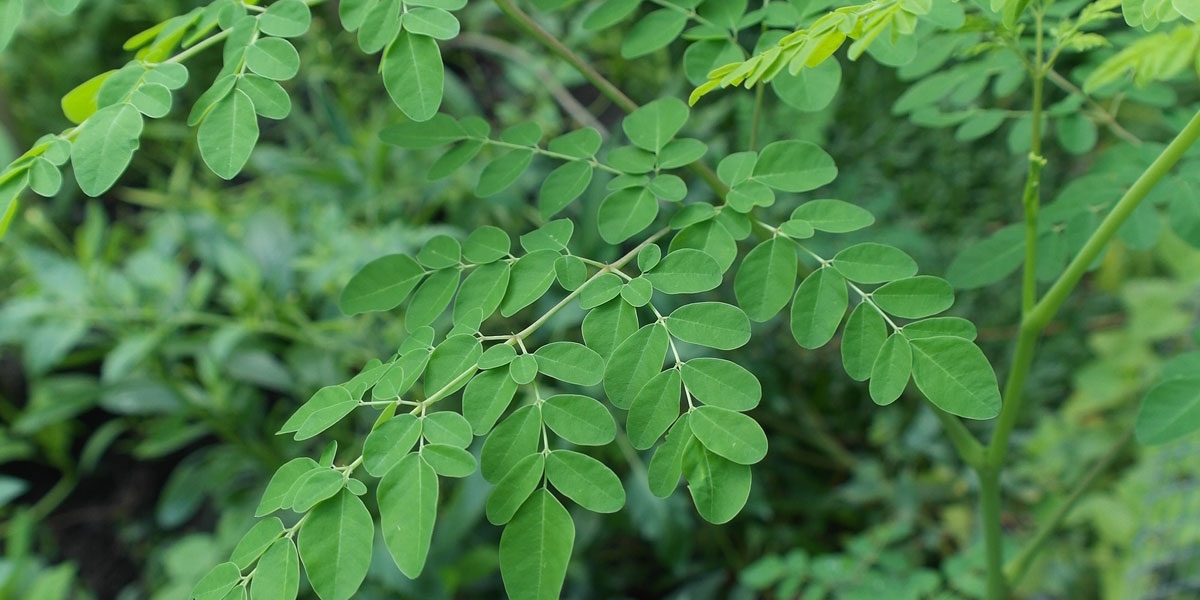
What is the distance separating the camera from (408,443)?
603 mm

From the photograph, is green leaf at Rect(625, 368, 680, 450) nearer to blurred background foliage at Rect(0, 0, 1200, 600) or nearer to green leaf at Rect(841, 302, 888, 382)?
green leaf at Rect(841, 302, 888, 382)

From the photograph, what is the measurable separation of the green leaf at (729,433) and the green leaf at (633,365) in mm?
49

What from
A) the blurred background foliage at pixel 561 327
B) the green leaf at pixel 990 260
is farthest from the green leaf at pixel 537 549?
the blurred background foliage at pixel 561 327

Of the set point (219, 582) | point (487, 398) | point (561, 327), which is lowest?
point (561, 327)

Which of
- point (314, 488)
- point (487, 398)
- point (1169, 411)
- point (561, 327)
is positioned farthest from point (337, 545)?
point (561, 327)

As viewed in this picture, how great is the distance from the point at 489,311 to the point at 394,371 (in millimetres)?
101

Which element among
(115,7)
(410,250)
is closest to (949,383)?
(410,250)

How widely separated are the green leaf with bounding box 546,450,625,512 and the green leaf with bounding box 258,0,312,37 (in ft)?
1.33

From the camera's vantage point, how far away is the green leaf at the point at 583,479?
0.62 meters

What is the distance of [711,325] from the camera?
0.69 metres

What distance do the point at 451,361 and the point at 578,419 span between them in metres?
0.11

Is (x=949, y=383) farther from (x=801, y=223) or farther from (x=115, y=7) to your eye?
(x=115, y=7)

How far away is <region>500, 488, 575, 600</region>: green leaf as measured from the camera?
1.94 ft

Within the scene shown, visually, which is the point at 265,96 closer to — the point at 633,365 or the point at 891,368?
the point at 633,365
